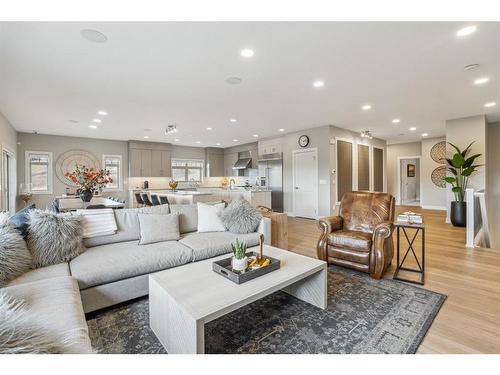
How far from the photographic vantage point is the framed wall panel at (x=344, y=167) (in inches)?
264

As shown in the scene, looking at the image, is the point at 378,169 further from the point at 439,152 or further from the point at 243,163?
the point at 243,163

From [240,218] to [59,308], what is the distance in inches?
81.2

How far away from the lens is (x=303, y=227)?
18.5 ft

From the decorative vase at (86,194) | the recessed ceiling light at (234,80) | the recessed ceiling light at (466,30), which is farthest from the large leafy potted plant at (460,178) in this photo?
the decorative vase at (86,194)

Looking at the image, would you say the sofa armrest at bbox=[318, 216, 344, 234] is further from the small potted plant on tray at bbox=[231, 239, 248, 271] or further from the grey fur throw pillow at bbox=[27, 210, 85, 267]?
the grey fur throw pillow at bbox=[27, 210, 85, 267]

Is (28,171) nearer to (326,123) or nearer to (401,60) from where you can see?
(326,123)

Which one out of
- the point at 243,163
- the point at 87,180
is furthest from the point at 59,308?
the point at 243,163

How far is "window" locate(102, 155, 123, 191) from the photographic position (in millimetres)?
8070

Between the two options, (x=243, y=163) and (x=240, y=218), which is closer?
(x=240, y=218)

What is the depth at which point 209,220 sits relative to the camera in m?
3.20

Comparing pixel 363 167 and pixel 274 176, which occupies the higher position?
pixel 363 167
